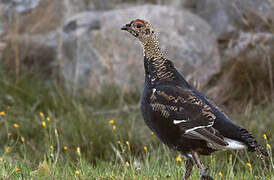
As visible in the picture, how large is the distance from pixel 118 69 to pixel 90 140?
257 centimetres

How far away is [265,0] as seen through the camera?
9523mm

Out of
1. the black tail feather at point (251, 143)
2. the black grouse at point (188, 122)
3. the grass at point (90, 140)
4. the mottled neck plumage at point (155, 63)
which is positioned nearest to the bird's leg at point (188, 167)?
the black grouse at point (188, 122)

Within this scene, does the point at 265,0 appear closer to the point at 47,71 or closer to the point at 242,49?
the point at 242,49

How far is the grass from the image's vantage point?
470cm

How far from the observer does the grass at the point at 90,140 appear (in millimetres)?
4703

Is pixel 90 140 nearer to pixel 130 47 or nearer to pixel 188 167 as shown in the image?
pixel 188 167

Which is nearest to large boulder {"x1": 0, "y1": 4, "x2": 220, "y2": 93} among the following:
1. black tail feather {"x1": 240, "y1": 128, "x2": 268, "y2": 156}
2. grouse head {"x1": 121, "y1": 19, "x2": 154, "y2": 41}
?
grouse head {"x1": 121, "y1": 19, "x2": 154, "y2": 41}

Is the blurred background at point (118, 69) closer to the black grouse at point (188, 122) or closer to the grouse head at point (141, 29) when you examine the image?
the grouse head at point (141, 29)

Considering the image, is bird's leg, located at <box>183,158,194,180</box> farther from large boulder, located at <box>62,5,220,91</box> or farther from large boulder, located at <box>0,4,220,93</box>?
large boulder, located at <box>62,5,220,91</box>

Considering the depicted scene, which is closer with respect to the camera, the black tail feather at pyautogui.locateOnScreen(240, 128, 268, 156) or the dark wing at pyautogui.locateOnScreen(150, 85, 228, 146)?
the black tail feather at pyautogui.locateOnScreen(240, 128, 268, 156)

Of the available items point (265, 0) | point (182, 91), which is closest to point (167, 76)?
point (182, 91)

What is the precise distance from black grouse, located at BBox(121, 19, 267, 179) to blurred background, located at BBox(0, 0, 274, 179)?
2282mm

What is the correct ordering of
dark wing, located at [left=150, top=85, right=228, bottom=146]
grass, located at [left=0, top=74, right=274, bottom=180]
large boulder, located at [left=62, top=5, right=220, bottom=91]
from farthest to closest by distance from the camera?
large boulder, located at [left=62, top=5, right=220, bottom=91], grass, located at [left=0, top=74, right=274, bottom=180], dark wing, located at [left=150, top=85, right=228, bottom=146]

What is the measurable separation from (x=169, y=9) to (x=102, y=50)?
1.64 meters
